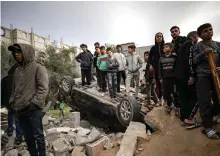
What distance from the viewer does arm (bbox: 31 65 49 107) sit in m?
2.62

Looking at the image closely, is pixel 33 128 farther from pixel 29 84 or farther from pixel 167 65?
pixel 167 65


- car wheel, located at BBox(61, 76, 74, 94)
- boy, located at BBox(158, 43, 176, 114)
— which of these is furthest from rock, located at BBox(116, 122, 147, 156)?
car wheel, located at BBox(61, 76, 74, 94)

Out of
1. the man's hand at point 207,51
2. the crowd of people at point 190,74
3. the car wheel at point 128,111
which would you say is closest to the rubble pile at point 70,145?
the car wheel at point 128,111

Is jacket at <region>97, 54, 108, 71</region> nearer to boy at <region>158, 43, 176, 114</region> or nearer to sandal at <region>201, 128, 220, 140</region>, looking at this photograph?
boy at <region>158, 43, 176, 114</region>

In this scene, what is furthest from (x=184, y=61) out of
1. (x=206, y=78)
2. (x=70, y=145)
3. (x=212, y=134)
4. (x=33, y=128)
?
(x=70, y=145)

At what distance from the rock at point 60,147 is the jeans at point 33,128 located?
42.2 inches

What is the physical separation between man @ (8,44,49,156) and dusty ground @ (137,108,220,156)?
200 centimetres

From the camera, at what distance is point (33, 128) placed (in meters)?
2.68

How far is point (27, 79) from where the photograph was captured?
8.89ft

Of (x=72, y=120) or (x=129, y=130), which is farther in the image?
(x=72, y=120)

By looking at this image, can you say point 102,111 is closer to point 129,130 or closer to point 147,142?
point 129,130

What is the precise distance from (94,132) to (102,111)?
979 millimetres

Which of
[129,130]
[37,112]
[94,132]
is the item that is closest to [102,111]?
[94,132]

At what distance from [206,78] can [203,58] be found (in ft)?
1.10
